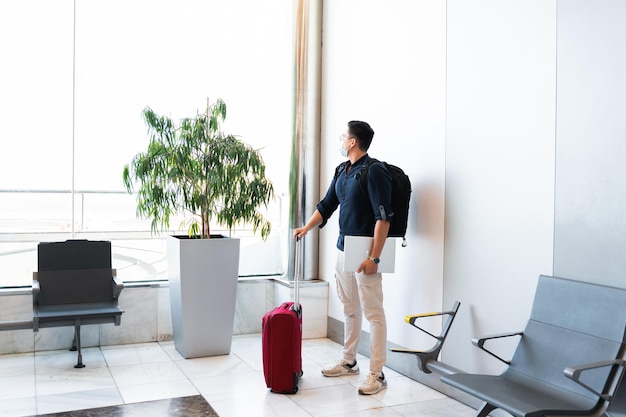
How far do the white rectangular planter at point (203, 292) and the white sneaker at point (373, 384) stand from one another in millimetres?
1247

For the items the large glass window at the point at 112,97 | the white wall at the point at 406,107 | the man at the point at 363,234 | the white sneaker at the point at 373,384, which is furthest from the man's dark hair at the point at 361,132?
the large glass window at the point at 112,97

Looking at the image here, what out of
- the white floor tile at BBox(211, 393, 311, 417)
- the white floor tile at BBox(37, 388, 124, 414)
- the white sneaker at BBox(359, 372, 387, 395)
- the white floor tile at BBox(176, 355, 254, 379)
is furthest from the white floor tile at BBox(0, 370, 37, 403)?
the white sneaker at BBox(359, 372, 387, 395)

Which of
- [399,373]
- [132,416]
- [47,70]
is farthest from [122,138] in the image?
[399,373]

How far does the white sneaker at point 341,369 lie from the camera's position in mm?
3992

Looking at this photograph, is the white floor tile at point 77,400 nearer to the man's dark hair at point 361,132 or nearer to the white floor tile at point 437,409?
the white floor tile at point 437,409

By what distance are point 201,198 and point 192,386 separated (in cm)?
131

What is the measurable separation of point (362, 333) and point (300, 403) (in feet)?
3.67

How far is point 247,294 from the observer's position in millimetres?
5191

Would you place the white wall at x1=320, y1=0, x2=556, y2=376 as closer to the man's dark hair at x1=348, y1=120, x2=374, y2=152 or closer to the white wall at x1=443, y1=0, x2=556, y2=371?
the white wall at x1=443, y1=0, x2=556, y2=371

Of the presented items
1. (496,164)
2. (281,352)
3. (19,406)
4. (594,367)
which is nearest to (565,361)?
(594,367)

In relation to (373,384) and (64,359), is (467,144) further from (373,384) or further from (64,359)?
(64,359)

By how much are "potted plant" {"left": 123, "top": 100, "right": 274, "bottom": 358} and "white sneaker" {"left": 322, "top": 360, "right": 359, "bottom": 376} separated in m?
0.89

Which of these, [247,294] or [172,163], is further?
[247,294]

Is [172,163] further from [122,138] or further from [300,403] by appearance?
[300,403]
